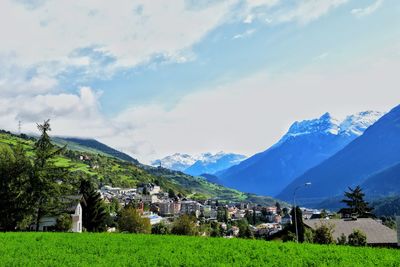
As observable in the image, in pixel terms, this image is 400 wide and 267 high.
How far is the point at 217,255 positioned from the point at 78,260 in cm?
824

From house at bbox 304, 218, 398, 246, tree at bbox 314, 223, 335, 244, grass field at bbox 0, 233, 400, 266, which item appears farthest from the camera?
house at bbox 304, 218, 398, 246

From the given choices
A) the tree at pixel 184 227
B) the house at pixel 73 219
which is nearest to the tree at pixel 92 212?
the house at pixel 73 219

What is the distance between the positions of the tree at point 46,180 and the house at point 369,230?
39.6 m

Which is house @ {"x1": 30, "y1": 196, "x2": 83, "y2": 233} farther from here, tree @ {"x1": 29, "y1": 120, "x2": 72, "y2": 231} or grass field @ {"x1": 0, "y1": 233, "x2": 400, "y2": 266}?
grass field @ {"x1": 0, "y1": 233, "x2": 400, "y2": 266}

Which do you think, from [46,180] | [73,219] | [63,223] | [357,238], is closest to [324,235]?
[357,238]

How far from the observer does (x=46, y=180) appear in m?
63.3

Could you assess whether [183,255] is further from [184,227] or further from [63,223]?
[184,227]

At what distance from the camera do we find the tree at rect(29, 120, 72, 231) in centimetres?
6350

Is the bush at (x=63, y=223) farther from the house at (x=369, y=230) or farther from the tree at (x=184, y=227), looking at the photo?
the tree at (x=184, y=227)

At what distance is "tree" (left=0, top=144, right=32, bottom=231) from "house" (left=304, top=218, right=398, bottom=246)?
145 feet

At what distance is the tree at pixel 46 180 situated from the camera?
6350 centimetres

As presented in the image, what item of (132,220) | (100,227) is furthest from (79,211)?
(132,220)

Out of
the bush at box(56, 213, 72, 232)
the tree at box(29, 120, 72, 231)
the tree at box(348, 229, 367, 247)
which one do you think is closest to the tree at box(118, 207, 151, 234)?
the bush at box(56, 213, 72, 232)

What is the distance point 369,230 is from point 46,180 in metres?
53.0
